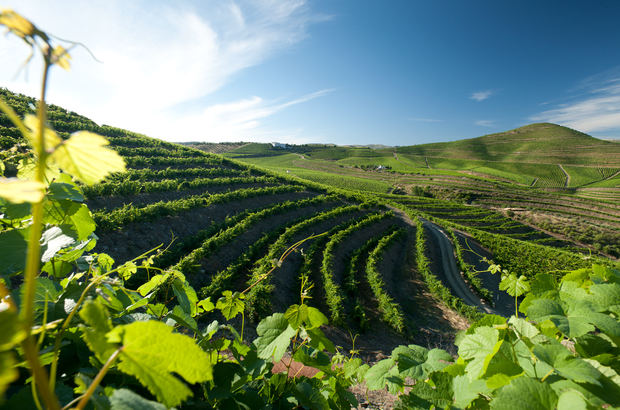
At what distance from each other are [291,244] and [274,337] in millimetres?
13964

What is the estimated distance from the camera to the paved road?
48.6 feet

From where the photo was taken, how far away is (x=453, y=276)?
701 inches

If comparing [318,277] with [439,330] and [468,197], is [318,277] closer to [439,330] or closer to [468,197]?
[439,330]

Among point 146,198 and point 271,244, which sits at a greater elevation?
point 146,198

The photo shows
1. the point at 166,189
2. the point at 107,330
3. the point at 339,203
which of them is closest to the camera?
the point at 107,330

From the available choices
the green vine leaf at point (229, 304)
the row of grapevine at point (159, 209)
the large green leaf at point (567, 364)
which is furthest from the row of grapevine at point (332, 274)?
the large green leaf at point (567, 364)

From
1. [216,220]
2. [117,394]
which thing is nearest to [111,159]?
[117,394]

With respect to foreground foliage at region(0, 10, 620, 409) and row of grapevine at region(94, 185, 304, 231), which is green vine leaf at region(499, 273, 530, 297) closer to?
foreground foliage at region(0, 10, 620, 409)

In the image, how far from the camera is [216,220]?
15383 mm

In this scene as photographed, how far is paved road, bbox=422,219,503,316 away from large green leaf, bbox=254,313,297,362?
15.7 m

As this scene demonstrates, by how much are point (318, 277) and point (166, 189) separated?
10.7 meters

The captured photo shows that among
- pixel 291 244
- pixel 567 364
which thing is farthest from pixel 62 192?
pixel 291 244

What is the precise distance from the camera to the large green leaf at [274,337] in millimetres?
1246

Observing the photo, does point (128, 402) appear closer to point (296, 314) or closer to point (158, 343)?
point (158, 343)
